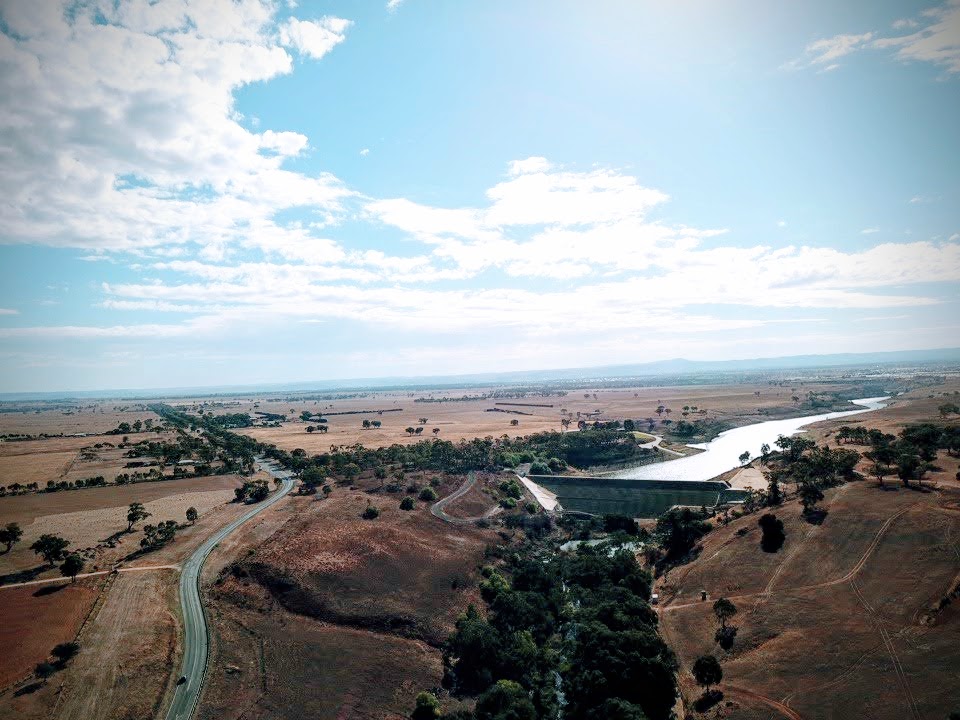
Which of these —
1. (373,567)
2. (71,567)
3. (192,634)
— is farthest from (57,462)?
(192,634)

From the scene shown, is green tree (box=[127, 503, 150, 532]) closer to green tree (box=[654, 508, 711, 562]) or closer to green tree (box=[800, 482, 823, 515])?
green tree (box=[654, 508, 711, 562])

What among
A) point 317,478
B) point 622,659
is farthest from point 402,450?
point 622,659

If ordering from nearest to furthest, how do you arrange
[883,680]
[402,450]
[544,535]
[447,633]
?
1. [883,680]
2. [447,633]
3. [544,535]
4. [402,450]

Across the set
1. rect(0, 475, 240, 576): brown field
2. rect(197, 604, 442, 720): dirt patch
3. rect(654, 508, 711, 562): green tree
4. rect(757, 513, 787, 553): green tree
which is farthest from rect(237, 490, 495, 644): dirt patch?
rect(757, 513, 787, 553): green tree

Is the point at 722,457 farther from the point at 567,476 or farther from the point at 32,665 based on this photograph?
the point at 32,665

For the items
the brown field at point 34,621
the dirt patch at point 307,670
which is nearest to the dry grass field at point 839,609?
the dirt patch at point 307,670
